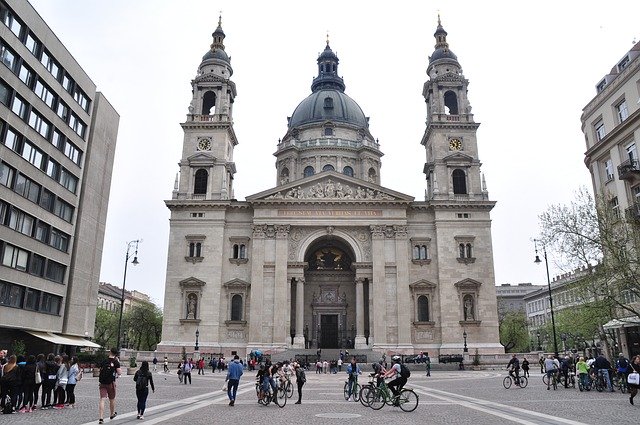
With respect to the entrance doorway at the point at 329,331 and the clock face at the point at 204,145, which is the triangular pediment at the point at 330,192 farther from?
the entrance doorway at the point at 329,331

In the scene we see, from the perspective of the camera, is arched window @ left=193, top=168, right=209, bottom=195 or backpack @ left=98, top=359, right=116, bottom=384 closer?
backpack @ left=98, top=359, right=116, bottom=384

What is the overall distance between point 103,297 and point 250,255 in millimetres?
58880

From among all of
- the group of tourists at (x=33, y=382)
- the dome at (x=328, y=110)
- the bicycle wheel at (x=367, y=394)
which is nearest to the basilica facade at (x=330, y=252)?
the dome at (x=328, y=110)

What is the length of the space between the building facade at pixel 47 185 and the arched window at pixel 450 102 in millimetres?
35936

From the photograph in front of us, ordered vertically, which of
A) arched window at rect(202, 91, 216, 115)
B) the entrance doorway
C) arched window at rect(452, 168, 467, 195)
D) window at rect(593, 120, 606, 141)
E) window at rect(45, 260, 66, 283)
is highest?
arched window at rect(202, 91, 216, 115)

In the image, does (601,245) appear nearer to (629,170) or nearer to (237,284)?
(629,170)

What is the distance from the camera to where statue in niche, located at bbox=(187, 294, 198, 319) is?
50562 millimetres

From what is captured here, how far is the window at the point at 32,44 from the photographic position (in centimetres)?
3609

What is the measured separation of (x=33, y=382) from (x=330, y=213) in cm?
3954

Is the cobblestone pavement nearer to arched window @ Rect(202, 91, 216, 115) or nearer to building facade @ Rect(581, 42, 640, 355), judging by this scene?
building facade @ Rect(581, 42, 640, 355)

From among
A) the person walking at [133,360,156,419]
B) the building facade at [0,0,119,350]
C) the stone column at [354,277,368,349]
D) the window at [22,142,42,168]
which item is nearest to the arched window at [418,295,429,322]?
the stone column at [354,277,368,349]

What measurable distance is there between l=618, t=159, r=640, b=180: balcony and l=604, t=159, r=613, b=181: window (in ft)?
9.18

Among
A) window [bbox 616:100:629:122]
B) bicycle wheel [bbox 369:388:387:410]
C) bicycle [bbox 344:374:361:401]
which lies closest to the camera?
bicycle wheel [bbox 369:388:387:410]

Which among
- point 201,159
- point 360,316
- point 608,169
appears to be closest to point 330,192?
point 360,316
